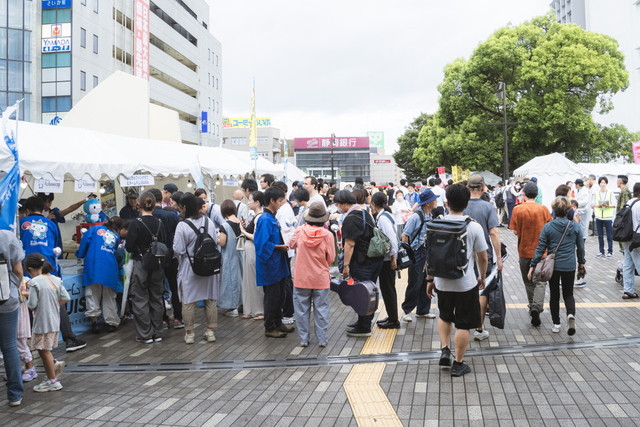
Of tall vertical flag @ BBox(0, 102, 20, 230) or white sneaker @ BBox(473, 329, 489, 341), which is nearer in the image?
tall vertical flag @ BBox(0, 102, 20, 230)

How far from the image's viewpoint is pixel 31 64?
40281mm

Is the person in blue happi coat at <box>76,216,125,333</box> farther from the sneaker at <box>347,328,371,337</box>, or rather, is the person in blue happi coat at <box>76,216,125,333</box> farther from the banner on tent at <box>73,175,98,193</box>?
the sneaker at <box>347,328,371,337</box>

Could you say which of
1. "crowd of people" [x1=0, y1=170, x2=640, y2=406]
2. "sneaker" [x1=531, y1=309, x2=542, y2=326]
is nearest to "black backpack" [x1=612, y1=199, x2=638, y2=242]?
"crowd of people" [x1=0, y1=170, x2=640, y2=406]

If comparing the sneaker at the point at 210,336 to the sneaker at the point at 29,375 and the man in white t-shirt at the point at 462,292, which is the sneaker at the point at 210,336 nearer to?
the sneaker at the point at 29,375

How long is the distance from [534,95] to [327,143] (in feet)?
368

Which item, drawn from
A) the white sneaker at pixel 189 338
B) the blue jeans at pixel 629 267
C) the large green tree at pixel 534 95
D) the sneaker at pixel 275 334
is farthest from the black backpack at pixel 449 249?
the large green tree at pixel 534 95

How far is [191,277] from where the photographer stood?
645 centimetres

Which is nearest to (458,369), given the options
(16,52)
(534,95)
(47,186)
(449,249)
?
(449,249)

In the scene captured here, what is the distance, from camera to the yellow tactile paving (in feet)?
13.3

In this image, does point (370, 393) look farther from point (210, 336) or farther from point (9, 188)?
point (9, 188)

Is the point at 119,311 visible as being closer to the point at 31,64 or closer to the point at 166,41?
the point at 31,64

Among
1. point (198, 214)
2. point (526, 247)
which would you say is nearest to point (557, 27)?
point (526, 247)

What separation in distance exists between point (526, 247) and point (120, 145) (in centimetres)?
704

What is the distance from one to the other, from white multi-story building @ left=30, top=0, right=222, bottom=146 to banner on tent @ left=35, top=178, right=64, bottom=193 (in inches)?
Result: 983
